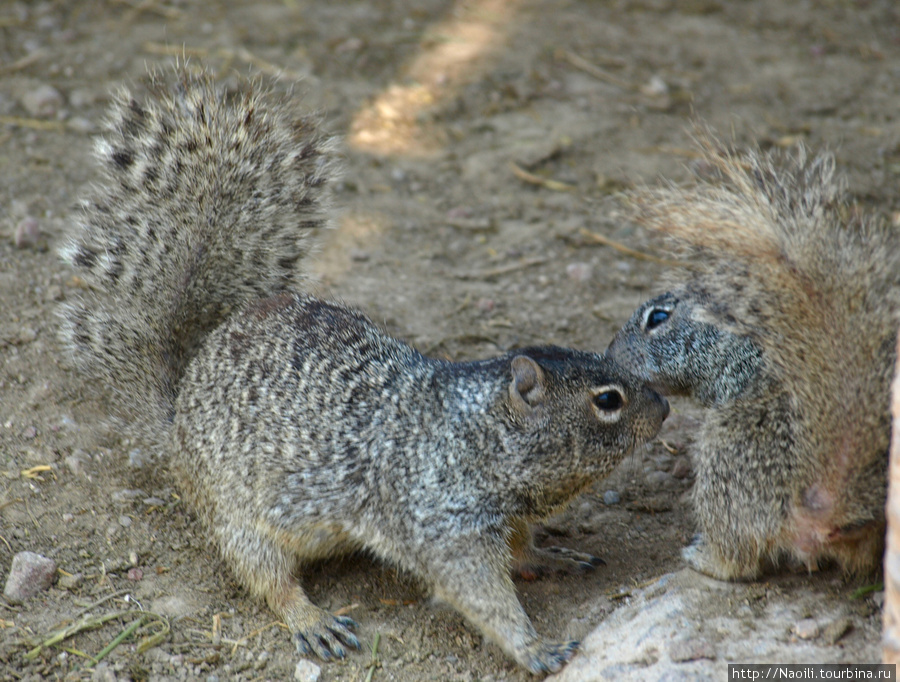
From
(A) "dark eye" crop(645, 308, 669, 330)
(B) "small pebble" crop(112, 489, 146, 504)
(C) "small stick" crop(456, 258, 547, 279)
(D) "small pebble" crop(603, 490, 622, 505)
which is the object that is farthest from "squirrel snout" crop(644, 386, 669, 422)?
(B) "small pebble" crop(112, 489, 146, 504)

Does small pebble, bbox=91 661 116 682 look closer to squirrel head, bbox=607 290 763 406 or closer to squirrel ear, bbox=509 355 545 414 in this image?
squirrel ear, bbox=509 355 545 414

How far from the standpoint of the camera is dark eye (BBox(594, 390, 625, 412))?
3053 mm

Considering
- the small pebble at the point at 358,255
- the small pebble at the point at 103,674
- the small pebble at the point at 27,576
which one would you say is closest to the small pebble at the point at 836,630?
the small pebble at the point at 103,674

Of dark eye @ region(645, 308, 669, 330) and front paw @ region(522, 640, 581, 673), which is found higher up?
dark eye @ region(645, 308, 669, 330)

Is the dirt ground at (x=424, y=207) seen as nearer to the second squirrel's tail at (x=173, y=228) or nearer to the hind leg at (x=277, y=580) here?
the hind leg at (x=277, y=580)

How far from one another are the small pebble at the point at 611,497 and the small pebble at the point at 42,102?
3996 millimetres

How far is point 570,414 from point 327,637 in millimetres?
1110

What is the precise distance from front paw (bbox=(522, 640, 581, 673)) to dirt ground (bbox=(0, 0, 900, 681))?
0.10m

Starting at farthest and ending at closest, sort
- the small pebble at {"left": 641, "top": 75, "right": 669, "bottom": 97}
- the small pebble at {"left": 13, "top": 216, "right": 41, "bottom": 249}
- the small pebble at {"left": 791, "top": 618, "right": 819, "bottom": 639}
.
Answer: the small pebble at {"left": 641, "top": 75, "right": 669, "bottom": 97} → the small pebble at {"left": 13, "top": 216, "right": 41, "bottom": 249} → the small pebble at {"left": 791, "top": 618, "right": 819, "bottom": 639}

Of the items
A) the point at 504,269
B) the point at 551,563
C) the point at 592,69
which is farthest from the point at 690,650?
the point at 592,69

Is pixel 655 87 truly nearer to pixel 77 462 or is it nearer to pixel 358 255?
pixel 358 255

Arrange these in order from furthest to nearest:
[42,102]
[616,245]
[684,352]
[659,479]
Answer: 1. [42,102]
2. [616,245]
3. [659,479]
4. [684,352]

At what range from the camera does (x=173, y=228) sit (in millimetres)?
3453

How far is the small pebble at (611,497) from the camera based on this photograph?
12.0ft
